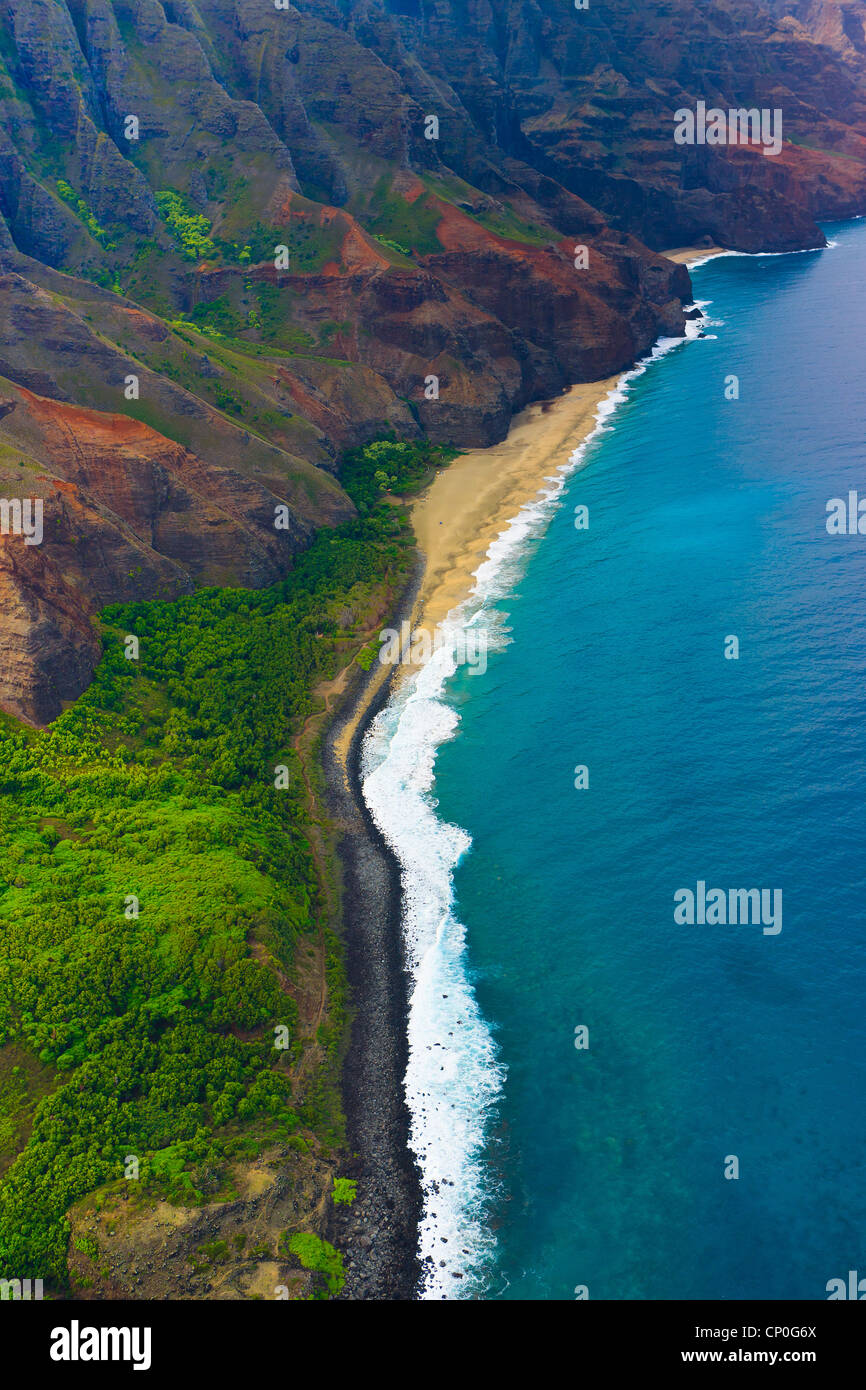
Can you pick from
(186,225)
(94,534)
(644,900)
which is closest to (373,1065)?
(644,900)

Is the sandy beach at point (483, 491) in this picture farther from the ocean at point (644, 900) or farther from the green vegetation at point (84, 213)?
the green vegetation at point (84, 213)

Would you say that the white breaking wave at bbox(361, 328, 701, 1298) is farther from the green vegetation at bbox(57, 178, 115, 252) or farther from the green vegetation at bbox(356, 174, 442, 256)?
the green vegetation at bbox(57, 178, 115, 252)

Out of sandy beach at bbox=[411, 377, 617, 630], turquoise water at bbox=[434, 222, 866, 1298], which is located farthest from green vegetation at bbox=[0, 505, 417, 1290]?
sandy beach at bbox=[411, 377, 617, 630]

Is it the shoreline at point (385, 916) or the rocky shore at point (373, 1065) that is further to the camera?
the shoreline at point (385, 916)

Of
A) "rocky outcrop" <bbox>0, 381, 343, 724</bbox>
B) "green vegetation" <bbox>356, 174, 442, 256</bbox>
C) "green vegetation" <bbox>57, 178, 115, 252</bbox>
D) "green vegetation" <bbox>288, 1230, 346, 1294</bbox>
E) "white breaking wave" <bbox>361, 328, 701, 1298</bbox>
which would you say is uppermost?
"green vegetation" <bbox>356, 174, 442, 256</bbox>

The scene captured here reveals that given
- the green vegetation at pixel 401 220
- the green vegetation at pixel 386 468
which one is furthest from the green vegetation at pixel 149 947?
the green vegetation at pixel 401 220

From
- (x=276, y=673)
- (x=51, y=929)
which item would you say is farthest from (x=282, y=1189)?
(x=276, y=673)
